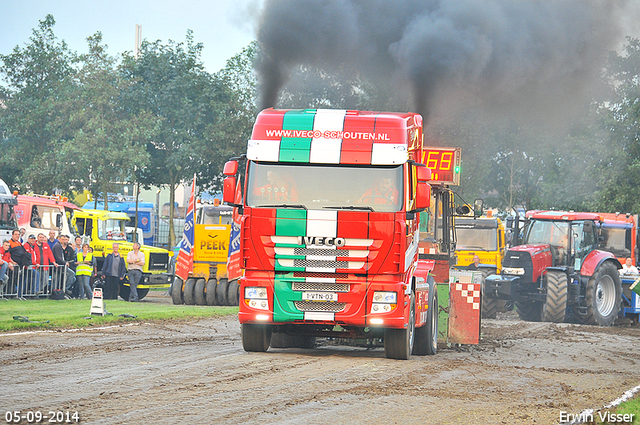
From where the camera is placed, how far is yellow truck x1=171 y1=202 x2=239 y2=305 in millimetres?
24828

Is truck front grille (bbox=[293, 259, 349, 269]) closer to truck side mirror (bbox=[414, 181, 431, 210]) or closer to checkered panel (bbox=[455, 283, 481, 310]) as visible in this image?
truck side mirror (bbox=[414, 181, 431, 210])

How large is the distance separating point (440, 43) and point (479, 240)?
8.46 m

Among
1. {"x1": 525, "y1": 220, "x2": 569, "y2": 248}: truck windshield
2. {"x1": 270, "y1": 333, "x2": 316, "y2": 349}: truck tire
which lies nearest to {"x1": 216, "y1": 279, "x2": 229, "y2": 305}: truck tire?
{"x1": 525, "y1": 220, "x2": 569, "y2": 248}: truck windshield

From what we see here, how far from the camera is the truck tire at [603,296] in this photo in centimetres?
2194

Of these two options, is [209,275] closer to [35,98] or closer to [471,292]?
[471,292]

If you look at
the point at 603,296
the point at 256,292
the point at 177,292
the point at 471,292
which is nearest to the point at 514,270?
the point at 603,296

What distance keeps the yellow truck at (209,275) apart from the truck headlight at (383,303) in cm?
1378

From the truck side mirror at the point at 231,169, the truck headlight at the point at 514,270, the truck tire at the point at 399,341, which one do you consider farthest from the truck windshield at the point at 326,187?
the truck headlight at the point at 514,270

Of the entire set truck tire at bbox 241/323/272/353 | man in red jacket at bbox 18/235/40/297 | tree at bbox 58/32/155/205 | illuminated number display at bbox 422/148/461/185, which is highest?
tree at bbox 58/32/155/205

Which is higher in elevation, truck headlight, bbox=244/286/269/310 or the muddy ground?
truck headlight, bbox=244/286/269/310

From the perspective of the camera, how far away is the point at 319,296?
1130cm

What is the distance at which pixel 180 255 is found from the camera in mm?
25406

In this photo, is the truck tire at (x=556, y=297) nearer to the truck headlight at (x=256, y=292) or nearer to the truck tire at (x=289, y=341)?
the truck tire at (x=289, y=341)

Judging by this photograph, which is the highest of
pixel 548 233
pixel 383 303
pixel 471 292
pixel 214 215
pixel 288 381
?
pixel 214 215
